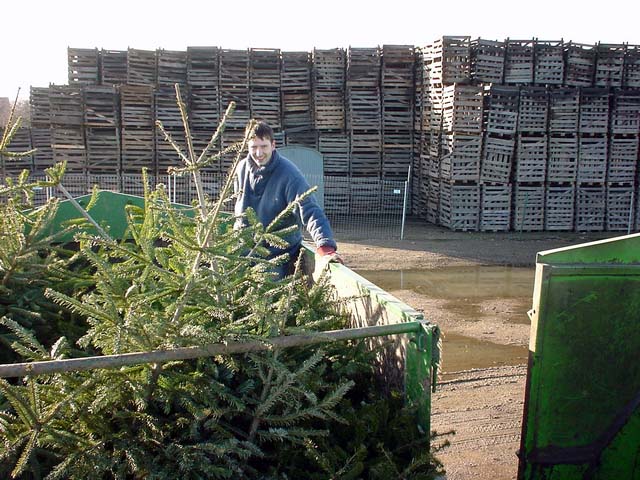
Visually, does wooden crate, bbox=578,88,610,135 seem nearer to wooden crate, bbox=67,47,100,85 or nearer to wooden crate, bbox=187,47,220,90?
wooden crate, bbox=187,47,220,90

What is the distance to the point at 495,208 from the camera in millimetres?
15125

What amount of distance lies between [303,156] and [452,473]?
39.7ft

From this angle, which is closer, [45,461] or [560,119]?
[45,461]

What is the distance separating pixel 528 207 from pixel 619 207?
2.34 m

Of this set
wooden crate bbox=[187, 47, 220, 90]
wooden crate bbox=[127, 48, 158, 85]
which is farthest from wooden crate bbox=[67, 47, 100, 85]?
wooden crate bbox=[187, 47, 220, 90]

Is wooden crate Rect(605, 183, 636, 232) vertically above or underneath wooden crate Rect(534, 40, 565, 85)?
underneath

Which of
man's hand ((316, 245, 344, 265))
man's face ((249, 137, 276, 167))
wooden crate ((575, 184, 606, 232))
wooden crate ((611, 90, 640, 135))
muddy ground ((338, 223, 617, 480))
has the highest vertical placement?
wooden crate ((611, 90, 640, 135))

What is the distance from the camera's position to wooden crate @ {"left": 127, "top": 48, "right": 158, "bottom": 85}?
16.3 m

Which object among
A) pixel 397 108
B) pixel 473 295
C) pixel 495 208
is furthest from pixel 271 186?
pixel 397 108

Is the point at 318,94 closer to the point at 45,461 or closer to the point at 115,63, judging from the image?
the point at 115,63

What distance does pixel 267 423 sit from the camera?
2352mm

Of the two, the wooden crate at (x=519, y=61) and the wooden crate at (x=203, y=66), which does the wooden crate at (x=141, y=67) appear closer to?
the wooden crate at (x=203, y=66)

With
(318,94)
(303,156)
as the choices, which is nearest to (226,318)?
(303,156)

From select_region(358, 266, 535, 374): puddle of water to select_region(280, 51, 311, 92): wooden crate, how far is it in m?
7.48
